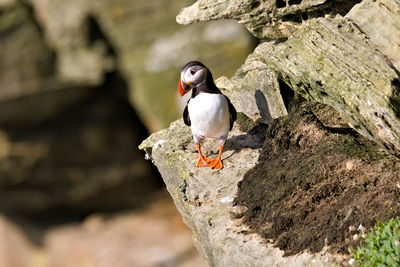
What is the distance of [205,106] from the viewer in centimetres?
623

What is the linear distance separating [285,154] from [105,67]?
13288mm

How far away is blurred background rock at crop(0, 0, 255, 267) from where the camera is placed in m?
17.4

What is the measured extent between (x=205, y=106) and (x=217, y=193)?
2.90 ft

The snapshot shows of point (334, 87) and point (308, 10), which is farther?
point (308, 10)

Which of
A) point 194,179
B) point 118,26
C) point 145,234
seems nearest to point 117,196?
point 145,234

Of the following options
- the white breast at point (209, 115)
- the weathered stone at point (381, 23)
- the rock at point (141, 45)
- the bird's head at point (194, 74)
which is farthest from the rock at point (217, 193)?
the rock at point (141, 45)

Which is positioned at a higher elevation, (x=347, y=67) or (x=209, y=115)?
(x=209, y=115)

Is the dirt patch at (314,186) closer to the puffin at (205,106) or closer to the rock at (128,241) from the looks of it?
the puffin at (205,106)

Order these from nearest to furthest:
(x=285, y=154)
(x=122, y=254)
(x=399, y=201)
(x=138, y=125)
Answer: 1. (x=399, y=201)
2. (x=285, y=154)
3. (x=122, y=254)
4. (x=138, y=125)

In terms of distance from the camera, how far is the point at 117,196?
19.6m

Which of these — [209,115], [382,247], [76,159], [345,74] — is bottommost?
[382,247]

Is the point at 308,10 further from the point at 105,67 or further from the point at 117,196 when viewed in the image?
the point at 117,196

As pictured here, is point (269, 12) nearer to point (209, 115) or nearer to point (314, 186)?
point (209, 115)

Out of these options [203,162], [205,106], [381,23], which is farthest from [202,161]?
[381,23]
